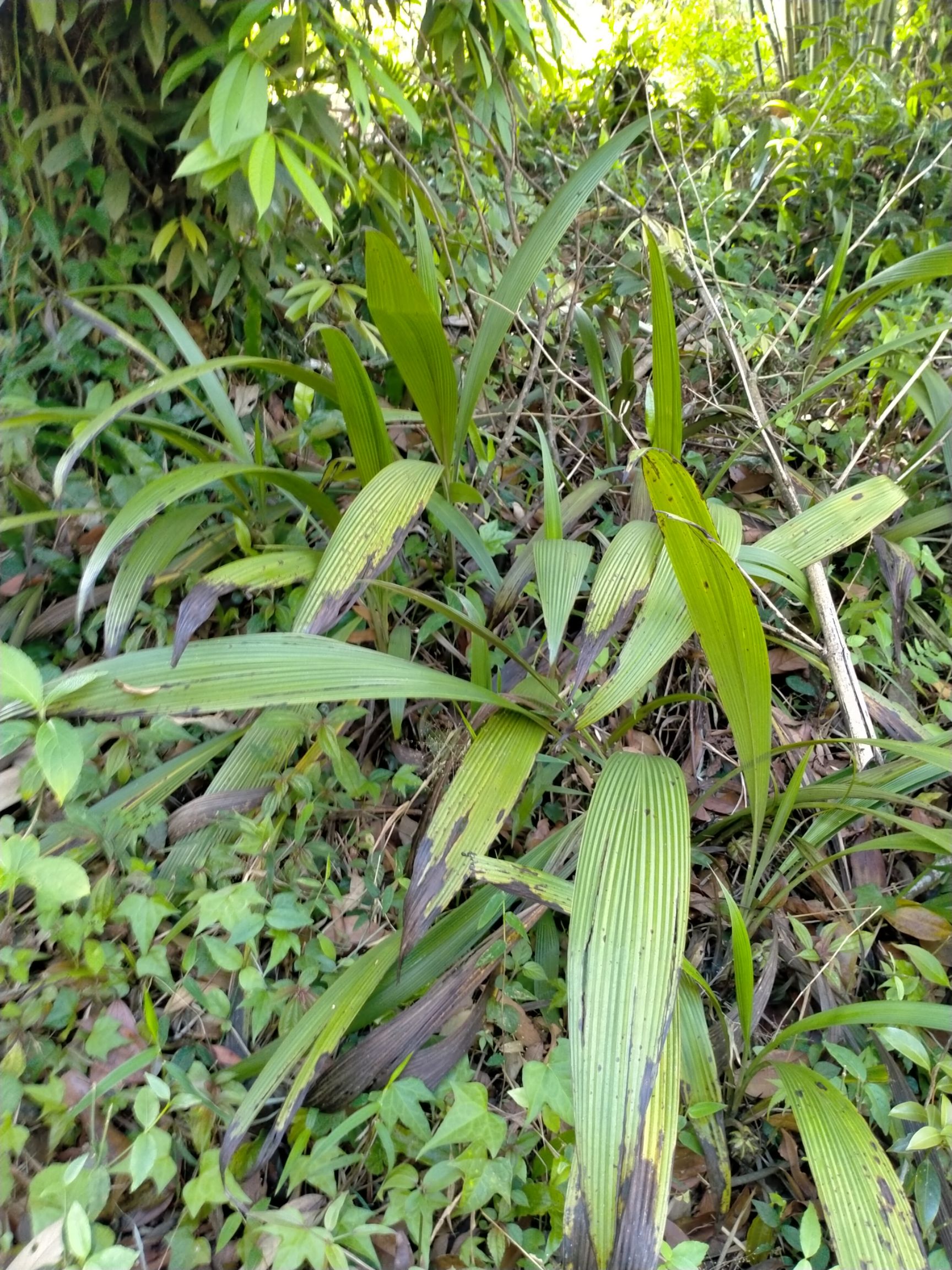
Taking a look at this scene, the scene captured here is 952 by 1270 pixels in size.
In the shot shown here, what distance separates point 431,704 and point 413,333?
1.71 ft

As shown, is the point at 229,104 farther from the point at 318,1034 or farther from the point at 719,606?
the point at 318,1034

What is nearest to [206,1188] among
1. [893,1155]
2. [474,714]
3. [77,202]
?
[474,714]

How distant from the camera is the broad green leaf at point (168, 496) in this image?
847 mm

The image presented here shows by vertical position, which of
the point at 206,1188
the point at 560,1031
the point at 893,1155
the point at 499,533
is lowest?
the point at 893,1155

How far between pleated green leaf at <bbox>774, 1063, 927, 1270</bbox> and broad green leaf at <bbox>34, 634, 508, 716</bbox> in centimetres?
53

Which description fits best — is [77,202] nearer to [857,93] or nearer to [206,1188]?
[206,1188]

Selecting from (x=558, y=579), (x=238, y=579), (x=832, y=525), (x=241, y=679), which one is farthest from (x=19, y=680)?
(x=832, y=525)

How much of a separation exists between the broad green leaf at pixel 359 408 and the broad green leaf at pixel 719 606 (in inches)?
19.4

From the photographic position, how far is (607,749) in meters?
0.95

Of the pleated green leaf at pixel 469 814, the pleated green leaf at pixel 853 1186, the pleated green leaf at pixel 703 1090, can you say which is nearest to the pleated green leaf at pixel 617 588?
the pleated green leaf at pixel 469 814

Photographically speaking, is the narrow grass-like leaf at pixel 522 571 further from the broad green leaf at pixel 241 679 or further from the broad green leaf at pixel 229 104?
the broad green leaf at pixel 229 104

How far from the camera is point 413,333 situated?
100 centimetres

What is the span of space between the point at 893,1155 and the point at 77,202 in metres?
1.75

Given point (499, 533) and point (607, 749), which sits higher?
point (499, 533)
